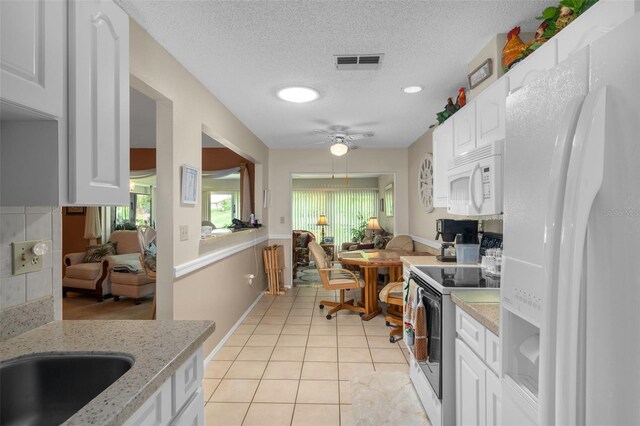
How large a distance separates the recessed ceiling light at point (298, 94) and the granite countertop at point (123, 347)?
2.24 m

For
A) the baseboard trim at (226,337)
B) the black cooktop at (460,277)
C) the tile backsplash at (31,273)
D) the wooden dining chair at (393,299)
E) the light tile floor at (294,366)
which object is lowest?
the light tile floor at (294,366)

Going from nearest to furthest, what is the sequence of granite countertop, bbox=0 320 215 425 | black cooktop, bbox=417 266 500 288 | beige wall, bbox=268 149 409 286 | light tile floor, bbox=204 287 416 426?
granite countertop, bbox=0 320 215 425, black cooktop, bbox=417 266 500 288, light tile floor, bbox=204 287 416 426, beige wall, bbox=268 149 409 286

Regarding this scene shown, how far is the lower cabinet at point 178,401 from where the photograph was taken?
872 mm

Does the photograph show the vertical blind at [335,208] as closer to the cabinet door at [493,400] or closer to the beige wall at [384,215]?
the beige wall at [384,215]

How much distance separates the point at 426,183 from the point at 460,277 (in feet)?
8.87

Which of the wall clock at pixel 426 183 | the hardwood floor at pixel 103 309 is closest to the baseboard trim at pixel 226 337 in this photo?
the hardwood floor at pixel 103 309

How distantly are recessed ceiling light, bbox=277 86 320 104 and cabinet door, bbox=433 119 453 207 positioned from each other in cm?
115

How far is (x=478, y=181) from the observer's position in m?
1.86

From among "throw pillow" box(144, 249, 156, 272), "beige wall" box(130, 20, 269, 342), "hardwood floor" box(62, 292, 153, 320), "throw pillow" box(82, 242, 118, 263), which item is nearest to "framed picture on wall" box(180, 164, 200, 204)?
"beige wall" box(130, 20, 269, 342)

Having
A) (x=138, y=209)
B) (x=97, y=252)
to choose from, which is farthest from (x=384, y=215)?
(x=97, y=252)

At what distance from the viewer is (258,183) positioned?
5.24 metres

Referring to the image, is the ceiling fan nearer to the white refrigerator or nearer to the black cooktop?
the black cooktop

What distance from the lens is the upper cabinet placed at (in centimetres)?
80

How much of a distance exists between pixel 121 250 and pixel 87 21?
5249 mm
